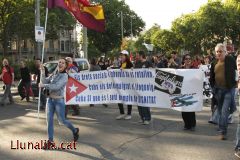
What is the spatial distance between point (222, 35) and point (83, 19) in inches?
1991

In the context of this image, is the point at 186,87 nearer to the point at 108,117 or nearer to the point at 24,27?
the point at 108,117

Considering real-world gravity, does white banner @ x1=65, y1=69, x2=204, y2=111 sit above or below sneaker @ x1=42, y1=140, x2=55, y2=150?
above

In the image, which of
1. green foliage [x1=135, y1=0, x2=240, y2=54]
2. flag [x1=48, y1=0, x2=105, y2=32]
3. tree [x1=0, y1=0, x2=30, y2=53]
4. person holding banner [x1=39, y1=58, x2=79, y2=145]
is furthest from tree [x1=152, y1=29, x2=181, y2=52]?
person holding banner [x1=39, y1=58, x2=79, y2=145]

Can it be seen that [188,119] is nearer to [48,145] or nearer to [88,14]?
[48,145]

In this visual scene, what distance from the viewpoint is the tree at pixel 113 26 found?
261 feet

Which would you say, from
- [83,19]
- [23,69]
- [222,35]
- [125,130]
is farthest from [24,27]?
[125,130]

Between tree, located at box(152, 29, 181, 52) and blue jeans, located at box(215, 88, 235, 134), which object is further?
tree, located at box(152, 29, 181, 52)

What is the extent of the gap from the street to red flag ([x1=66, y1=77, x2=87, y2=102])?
0.75m

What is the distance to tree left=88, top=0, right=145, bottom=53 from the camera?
261 feet

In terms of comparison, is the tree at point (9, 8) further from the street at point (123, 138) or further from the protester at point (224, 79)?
the protester at point (224, 79)

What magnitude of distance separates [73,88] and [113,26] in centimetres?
6964

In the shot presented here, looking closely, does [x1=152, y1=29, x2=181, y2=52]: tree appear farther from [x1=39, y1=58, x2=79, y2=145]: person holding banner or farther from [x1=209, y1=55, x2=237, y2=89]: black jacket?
[x1=39, y1=58, x2=79, y2=145]: person holding banner

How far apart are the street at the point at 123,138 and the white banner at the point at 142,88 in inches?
24.0

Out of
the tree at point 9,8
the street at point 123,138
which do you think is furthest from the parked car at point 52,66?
the tree at point 9,8
